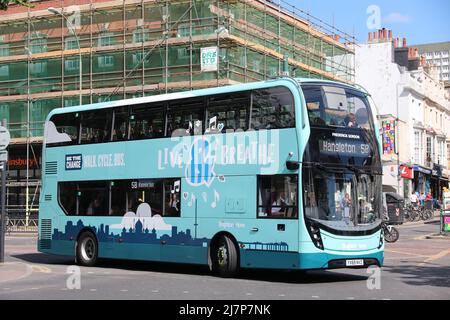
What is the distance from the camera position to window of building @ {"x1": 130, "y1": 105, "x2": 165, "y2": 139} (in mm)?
17547

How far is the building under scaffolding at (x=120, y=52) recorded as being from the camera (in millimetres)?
40562

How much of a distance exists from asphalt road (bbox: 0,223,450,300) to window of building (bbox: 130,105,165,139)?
11.1ft

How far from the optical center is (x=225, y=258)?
623 inches

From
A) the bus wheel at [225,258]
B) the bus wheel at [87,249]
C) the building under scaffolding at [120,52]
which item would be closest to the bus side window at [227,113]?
the bus wheel at [225,258]

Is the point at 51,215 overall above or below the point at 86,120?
below

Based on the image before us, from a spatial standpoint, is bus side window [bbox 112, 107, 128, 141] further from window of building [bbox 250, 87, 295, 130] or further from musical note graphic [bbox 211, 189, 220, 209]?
window of building [bbox 250, 87, 295, 130]

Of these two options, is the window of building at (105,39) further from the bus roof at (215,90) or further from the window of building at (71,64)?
the bus roof at (215,90)

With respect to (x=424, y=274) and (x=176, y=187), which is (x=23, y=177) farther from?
(x=424, y=274)

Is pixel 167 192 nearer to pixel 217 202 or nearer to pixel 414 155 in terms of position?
pixel 217 202

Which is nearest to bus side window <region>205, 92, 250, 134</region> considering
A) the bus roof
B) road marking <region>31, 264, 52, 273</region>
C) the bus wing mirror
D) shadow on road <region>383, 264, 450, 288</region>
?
the bus roof

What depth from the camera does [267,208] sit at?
15.2 meters
